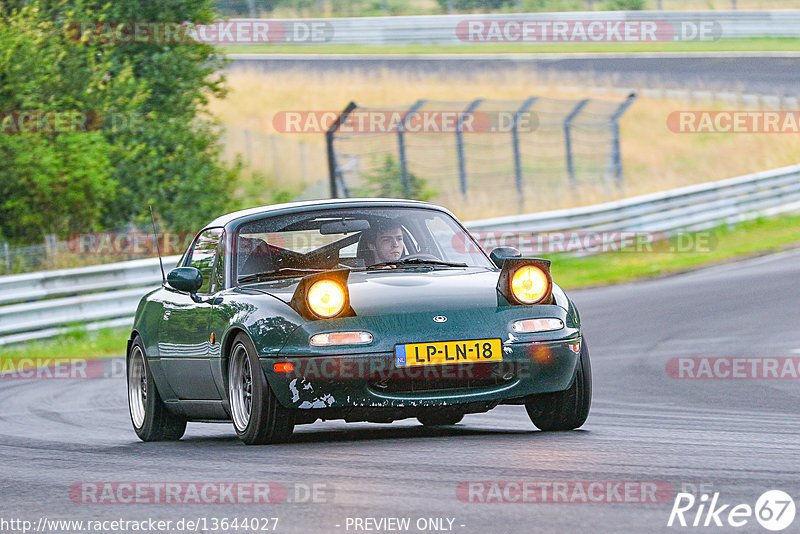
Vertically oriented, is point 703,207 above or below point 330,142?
below

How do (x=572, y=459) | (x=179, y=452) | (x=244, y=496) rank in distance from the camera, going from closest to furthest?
(x=244, y=496) → (x=572, y=459) → (x=179, y=452)

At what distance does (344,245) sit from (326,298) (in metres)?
1.12

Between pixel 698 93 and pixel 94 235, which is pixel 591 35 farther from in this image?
pixel 94 235

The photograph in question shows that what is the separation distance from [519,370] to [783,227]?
16680 mm

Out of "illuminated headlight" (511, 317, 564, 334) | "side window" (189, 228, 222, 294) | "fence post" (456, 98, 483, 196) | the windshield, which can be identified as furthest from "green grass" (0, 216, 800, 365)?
"illuminated headlight" (511, 317, 564, 334)

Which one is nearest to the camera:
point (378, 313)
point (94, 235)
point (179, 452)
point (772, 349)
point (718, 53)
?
point (378, 313)

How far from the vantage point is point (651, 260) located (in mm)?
20938

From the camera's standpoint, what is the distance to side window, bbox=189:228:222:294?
8430 millimetres

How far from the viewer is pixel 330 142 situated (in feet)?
70.0

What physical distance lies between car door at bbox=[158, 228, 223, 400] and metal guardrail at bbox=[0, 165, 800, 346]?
7797 mm

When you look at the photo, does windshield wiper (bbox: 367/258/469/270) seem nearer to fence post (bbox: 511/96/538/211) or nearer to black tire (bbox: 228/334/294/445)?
black tire (bbox: 228/334/294/445)

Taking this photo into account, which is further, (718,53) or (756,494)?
(718,53)

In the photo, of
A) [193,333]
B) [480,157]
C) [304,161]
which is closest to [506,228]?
[480,157]

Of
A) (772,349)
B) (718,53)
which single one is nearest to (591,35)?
(718,53)
